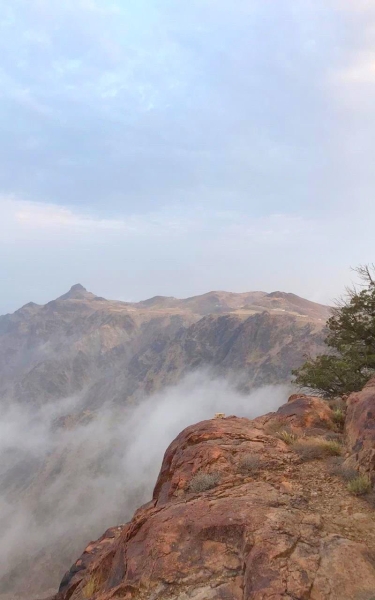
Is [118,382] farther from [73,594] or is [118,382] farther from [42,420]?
[73,594]

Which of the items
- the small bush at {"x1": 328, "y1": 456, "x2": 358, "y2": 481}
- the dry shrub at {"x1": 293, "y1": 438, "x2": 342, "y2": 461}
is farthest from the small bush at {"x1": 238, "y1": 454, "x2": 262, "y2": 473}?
the small bush at {"x1": 328, "y1": 456, "x2": 358, "y2": 481}

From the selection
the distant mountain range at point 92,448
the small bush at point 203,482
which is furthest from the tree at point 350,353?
the distant mountain range at point 92,448

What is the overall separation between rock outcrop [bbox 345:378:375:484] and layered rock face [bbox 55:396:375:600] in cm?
82

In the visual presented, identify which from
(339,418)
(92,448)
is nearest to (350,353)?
(339,418)

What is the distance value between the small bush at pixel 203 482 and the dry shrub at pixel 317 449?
2.88 metres

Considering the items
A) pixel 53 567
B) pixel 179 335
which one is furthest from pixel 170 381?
pixel 53 567

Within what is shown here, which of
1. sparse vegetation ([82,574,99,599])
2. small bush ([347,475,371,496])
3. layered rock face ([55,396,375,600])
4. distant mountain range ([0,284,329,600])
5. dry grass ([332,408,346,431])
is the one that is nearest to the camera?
layered rock face ([55,396,375,600])

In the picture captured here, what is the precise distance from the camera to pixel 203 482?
966cm

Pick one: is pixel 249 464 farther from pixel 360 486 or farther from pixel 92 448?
pixel 92 448

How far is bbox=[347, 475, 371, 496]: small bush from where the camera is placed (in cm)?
855

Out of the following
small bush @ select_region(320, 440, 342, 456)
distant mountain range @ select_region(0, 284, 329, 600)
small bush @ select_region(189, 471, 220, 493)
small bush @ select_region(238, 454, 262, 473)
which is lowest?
distant mountain range @ select_region(0, 284, 329, 600)

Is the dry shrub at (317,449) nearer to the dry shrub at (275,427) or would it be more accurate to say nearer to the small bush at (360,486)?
the dry shrub at (275,427)

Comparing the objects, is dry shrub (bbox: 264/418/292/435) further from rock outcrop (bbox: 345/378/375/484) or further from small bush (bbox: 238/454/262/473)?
small bush (bbox: 238/454/262/473)

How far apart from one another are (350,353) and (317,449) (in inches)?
542
